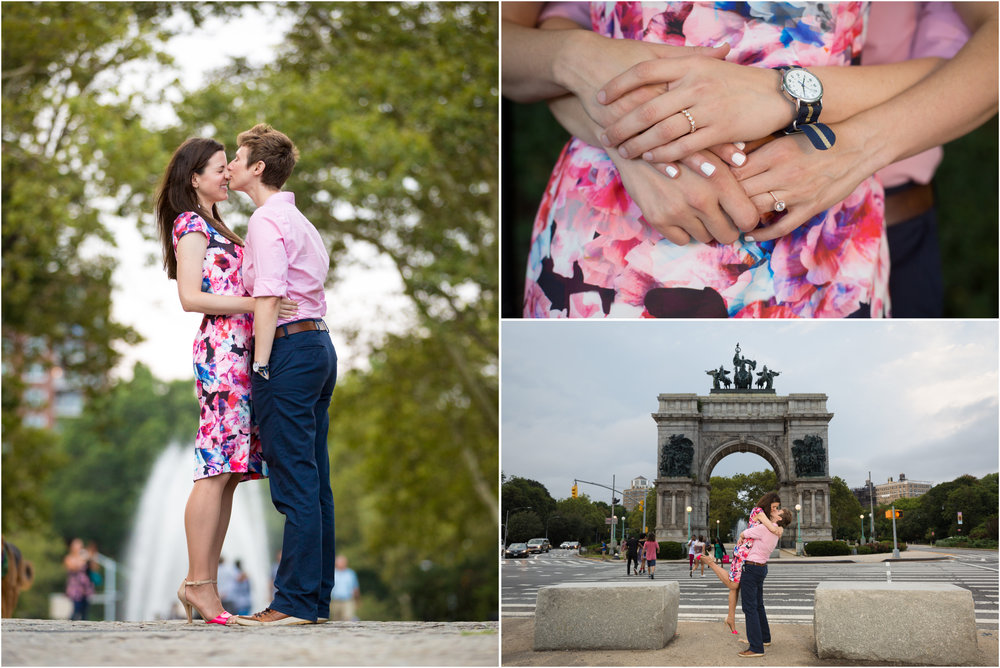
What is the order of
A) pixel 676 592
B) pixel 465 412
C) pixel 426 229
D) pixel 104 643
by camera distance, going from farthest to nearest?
pixel 465 412 < pixel 426 229 < pixel 676 592 < pixel 104 643

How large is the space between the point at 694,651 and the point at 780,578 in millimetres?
377

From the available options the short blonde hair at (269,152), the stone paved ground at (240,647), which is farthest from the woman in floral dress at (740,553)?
the short blonde hair at (269,152)

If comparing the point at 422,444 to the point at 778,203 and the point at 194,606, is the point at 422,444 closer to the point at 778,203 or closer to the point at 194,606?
the point at 194,606

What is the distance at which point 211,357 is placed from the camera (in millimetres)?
3189

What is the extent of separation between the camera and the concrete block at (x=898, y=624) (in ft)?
10.1

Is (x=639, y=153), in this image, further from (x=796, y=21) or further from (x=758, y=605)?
(x=758, y=605)

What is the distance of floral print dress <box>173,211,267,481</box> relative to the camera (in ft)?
10.4

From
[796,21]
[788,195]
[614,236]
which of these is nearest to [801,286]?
[788,195]

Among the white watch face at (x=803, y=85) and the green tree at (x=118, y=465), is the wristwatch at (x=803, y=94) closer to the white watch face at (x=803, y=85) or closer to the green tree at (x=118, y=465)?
the white watch face at (x=803, y=85)

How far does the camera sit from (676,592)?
323cm

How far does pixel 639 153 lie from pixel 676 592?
1.45m

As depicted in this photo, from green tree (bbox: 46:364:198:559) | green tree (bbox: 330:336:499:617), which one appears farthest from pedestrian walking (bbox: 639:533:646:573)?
green tree (bbox: 46:364:198:559)

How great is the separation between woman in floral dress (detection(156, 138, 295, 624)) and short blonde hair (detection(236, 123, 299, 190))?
0.35 feet

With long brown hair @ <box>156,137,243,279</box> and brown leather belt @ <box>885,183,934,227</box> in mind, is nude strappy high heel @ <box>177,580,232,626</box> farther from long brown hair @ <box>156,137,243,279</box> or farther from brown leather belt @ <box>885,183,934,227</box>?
brown leather belt @ <box>885,183,934,227</box>
